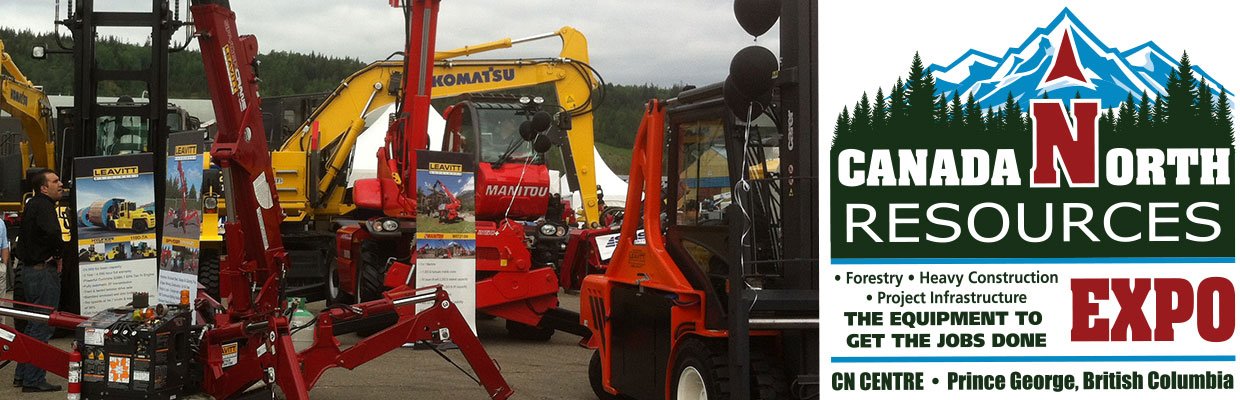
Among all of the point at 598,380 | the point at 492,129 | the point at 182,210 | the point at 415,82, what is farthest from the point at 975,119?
the point at 492,129

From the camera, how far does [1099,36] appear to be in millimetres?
5516

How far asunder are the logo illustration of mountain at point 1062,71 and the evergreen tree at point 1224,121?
0.06 m

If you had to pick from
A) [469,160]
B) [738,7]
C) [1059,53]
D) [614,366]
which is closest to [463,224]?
[469,160]

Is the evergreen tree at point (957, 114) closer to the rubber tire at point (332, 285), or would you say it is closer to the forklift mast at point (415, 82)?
the forklift mast at point (415, 82)

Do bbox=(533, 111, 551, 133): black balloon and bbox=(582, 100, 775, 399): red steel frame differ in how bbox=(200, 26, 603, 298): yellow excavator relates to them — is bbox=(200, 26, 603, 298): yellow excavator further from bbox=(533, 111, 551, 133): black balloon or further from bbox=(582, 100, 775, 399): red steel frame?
bbox=(582, 100, 775, 399): red steel frame

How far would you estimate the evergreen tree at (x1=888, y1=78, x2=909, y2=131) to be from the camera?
17.9 ft

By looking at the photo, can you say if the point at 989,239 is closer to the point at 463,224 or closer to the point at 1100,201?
the point at 1100,201

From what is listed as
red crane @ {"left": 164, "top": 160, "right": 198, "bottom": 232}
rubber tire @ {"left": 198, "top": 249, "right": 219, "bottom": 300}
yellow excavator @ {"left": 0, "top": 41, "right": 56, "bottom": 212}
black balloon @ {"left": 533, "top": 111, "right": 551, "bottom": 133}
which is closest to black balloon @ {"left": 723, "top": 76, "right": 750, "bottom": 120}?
red crane @ {"left": 164, "top": 160, "right": 198, "bottom": 232}

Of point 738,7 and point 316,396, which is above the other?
point 738,7

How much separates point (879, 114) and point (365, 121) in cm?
1325

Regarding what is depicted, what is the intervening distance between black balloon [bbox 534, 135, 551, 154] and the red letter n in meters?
9.05

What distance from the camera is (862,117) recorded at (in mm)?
5477

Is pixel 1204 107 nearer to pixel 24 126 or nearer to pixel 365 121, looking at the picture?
pixel 365 121

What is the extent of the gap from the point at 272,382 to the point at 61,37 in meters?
7.02
